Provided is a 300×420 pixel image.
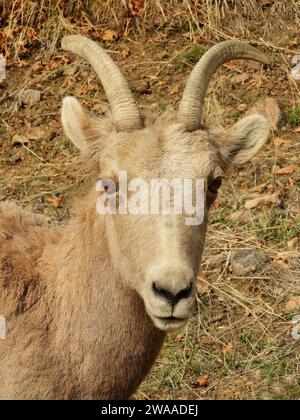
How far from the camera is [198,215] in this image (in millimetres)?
5898

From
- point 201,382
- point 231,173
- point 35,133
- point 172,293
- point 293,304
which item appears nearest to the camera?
point 172,293

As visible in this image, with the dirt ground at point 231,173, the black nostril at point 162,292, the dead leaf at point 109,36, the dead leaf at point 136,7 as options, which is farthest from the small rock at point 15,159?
the black nostril at point 162,292

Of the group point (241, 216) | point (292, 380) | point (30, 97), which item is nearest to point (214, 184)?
point (292, 380)

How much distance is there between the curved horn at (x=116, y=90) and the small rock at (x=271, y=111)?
18.6 feet

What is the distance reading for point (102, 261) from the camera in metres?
6.28

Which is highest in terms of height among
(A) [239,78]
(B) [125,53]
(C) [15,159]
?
(B) [125,53]

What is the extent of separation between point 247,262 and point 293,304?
0.82 m

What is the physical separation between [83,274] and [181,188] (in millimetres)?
1119

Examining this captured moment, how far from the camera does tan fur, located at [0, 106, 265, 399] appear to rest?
5.90 meters

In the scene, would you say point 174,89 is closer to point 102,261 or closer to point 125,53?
point 125,53

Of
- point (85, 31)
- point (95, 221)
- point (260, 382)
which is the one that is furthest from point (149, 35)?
point (95, 221)

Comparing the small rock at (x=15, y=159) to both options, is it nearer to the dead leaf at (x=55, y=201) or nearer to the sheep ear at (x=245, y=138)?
the dead leaf at (x=55, y=201)

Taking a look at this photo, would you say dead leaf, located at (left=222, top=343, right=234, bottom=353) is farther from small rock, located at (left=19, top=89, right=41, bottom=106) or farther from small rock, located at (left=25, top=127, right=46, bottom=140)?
small rock, located at (left=19, top=89, right=41, bottom=106)

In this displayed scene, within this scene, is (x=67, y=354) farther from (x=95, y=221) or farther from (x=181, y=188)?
(x=181, y=188)
